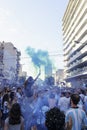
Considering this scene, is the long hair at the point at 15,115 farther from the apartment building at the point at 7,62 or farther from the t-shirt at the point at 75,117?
the apartment building at the point at 7,62

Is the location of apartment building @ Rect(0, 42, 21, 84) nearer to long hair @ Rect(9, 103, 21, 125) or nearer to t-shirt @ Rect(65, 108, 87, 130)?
long hair @ Rect(9, 103, 21, 125)

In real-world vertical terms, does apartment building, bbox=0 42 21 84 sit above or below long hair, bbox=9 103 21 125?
above

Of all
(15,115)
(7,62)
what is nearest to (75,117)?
(15,115)

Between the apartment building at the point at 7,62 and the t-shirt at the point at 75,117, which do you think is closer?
the t-shirt at the point at 75,117

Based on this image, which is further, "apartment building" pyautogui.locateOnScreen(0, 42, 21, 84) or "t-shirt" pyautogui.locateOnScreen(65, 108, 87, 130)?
"apartment building" pyautogui.locateOnScreen(0, 42, 21, 84)

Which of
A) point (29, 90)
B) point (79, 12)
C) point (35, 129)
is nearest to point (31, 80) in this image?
point (29, 90)

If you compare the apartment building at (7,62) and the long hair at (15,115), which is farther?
the apartment building at (7,62)

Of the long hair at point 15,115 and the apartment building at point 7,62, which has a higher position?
the apartment building at point 7,62

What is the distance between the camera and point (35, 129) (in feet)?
19.7

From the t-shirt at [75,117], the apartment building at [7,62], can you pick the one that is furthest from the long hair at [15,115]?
the apartment building at [7,62]

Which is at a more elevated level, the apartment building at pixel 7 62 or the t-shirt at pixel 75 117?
the apartment building at pixel 7 62

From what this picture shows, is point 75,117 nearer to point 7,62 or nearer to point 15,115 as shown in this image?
point 15,115

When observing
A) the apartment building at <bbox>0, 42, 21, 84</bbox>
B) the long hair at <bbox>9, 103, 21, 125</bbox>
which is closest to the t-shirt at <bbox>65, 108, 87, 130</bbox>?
the long hair at <bbox>9, 103, 21, 125</bbox>

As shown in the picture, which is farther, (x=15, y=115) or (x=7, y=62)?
(x=7, y=62)
